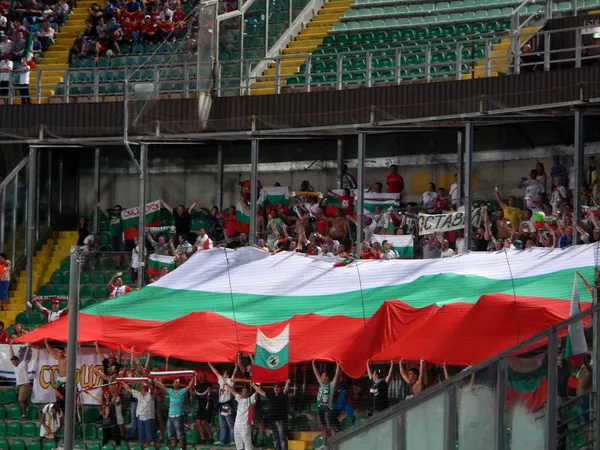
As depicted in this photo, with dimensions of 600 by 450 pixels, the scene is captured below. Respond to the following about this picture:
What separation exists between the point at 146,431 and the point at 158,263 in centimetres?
501

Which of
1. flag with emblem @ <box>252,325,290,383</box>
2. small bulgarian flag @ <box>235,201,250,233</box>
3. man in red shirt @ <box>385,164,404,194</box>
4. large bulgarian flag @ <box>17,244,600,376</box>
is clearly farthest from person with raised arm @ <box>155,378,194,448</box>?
man in red shirt @ <box>385,164,404,194</box>

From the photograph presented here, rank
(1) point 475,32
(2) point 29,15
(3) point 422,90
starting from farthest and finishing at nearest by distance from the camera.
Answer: (2) point 29,15
(1) point 475,32
(3) point 422,90

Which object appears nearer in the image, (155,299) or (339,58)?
(155,299)

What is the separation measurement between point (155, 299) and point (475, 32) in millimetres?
9512

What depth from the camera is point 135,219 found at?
28.5 metres

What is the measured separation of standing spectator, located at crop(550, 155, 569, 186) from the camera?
2369cm

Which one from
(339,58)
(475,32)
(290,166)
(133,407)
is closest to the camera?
(133,407)

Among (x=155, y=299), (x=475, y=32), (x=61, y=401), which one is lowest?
(x=61, y=401)

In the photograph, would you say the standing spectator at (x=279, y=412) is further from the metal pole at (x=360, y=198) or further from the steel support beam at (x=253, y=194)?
the steel support beam at (x=253, y=194)

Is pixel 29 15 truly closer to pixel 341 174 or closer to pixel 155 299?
pixel 341 174

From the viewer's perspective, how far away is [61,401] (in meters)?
22.5

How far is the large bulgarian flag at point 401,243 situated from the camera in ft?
75.4

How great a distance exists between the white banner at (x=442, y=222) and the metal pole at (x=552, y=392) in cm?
1103

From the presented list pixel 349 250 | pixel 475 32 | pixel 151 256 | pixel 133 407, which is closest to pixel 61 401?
pixel 133 407
